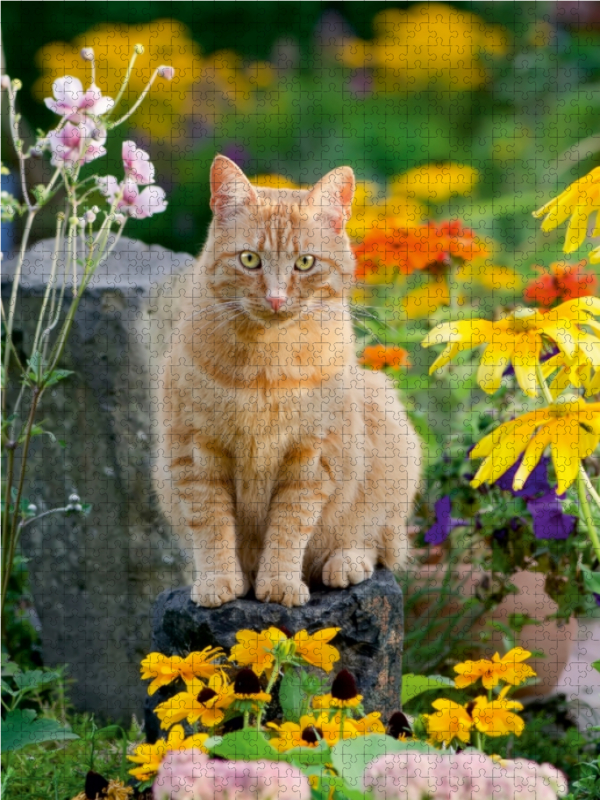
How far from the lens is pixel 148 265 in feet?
10.1

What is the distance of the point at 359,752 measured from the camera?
1.45 meters

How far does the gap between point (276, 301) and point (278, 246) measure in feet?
0.41

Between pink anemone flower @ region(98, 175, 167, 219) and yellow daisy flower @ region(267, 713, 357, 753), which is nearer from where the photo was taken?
yellow daisy flower @ region(267, 713, 357, 753)

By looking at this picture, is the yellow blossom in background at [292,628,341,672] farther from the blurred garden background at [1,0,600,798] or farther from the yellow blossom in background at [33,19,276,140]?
the yellow blossom in background at [33,19,276,140]

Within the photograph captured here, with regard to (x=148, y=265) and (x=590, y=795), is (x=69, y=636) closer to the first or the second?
(x=148, y=265)

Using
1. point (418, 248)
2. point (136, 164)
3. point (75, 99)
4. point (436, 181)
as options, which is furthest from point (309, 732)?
point (436, 181)

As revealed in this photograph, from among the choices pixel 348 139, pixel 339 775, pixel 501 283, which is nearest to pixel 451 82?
pixel 348 139

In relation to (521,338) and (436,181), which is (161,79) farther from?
(521,338)

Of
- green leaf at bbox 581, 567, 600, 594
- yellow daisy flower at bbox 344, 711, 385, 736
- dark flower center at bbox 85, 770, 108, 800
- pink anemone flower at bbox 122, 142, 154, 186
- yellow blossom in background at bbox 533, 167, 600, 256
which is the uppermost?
pink anemone flower at bbox 122, 142, 154, 186

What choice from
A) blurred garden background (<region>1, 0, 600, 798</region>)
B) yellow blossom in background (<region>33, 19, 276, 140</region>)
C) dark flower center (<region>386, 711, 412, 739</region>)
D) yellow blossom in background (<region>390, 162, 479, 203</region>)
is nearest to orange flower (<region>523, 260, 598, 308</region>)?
blurred garden background (<region>1, 0, 600, 798</region>)

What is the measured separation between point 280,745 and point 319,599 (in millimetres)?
648

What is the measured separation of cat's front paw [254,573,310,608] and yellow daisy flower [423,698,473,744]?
1.65 ft

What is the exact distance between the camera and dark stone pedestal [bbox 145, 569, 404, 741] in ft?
7.02

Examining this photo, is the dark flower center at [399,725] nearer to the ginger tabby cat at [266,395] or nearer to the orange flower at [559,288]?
the ginger tabby cat at [266,395]
